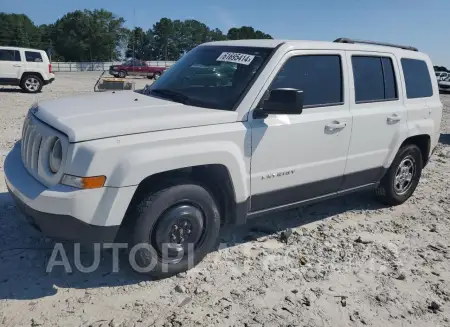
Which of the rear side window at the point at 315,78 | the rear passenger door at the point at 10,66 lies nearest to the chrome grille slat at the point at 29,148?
the rear side window at the point at 315,78

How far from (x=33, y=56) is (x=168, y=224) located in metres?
16.1

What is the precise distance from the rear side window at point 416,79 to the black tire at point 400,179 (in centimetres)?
65

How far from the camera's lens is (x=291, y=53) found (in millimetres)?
3814

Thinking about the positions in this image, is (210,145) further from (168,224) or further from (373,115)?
(373,115)

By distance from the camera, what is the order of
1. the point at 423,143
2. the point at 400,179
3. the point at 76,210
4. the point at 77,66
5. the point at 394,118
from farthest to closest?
the point at 77,66 < the point at 423,143 < the point at 400,179 < the point at 394,118 < the point at 76,210

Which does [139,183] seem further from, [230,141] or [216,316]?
[216,316]

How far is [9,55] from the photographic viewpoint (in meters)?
16.4

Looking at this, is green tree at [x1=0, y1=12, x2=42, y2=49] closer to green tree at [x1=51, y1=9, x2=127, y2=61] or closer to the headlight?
green tree at [x1=51, y1=9, x2=127, y2=61]

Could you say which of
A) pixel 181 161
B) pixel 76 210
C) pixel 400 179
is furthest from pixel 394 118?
pixel 76 210

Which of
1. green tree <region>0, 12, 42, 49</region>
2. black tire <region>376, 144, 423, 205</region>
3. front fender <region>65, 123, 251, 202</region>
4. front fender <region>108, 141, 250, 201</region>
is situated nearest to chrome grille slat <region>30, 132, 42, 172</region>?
front fender <region>65, 123, 251, 202</region>

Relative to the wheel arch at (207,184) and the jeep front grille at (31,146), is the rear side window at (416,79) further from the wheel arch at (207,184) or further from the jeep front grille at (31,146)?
the jeep front grille at (31,146)

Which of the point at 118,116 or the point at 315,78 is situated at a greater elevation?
the point at 315,78

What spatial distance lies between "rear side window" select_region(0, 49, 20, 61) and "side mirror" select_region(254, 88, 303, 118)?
15944 millimetres

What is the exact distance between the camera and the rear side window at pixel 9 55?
16297mm
